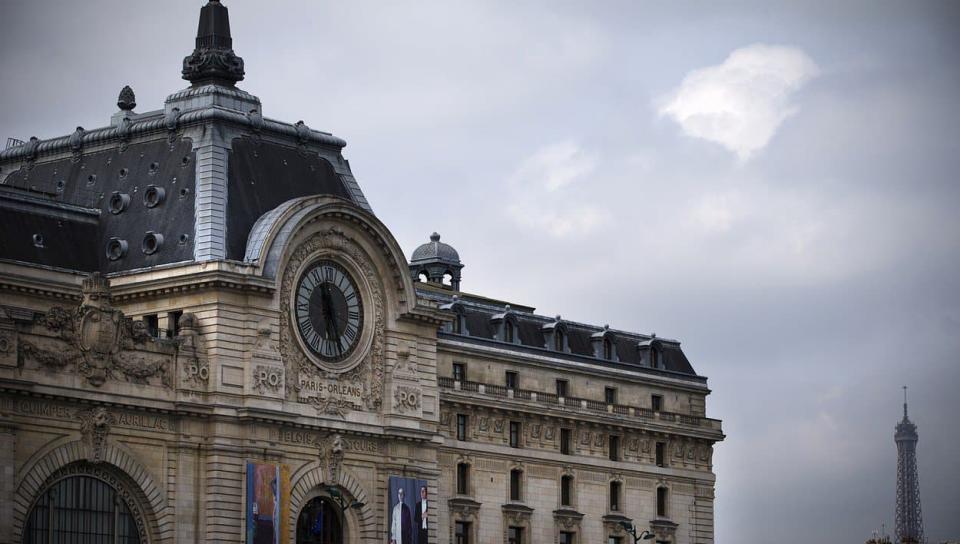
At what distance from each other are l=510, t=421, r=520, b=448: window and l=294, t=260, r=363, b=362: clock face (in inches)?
734

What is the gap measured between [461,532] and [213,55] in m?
30.3

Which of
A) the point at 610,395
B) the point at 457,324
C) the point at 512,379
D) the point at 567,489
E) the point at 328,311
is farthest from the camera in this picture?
the point at 610,395

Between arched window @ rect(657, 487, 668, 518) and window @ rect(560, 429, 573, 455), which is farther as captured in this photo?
arched window @ rect(657, 487, 668, 518)

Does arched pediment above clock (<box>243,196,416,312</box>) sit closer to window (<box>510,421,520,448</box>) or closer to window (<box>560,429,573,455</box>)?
window (<box>510,421,520,448</box>)

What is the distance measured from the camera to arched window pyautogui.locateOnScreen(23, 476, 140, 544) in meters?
113

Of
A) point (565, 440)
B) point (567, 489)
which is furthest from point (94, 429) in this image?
point (567, 489)

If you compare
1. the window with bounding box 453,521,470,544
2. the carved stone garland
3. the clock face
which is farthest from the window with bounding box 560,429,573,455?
the clock face

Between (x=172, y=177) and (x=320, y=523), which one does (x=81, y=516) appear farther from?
(x=172, y=177)

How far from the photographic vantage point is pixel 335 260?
128 m

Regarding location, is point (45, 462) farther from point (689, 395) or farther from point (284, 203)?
point (689, 395)

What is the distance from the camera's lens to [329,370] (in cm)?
12650

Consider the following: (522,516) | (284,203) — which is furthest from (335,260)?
(522,516)

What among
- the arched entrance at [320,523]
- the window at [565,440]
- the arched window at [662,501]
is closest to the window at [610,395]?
the window at [565,440]

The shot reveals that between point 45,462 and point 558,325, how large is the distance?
45.4 metres
